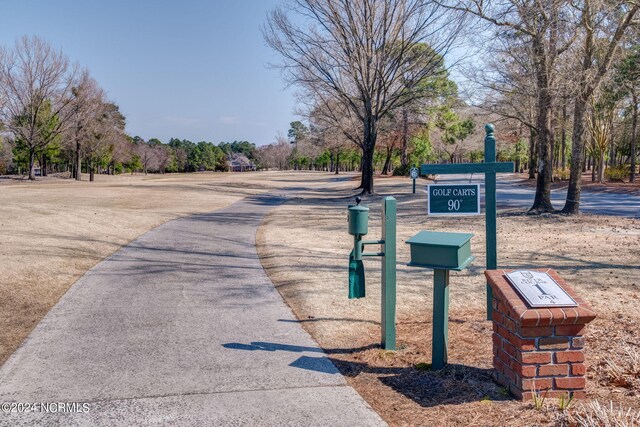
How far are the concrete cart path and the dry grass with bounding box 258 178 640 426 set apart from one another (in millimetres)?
342

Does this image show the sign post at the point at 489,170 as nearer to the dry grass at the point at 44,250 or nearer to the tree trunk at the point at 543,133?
the dry grass at the point at 44,250

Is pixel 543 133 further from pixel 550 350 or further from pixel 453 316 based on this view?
pixel 550 350

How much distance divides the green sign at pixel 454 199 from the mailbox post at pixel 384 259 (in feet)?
1.46

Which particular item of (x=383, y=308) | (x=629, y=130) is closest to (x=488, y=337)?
(x=383, y=308)

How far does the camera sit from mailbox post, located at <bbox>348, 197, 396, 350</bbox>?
4711mm

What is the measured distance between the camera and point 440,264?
4301 millimetres

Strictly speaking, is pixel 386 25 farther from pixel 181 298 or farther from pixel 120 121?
pixel 120 121

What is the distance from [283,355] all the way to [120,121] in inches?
2476

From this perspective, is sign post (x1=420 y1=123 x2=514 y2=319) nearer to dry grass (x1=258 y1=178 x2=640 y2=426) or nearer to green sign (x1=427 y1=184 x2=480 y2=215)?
green sign (x1=427 y1=184 x2=480 y2=215)

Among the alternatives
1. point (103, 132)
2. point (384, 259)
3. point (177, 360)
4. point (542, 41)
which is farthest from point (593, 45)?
point (103, 132)

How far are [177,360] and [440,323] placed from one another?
2.45 metres

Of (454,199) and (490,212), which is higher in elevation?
(454,199)

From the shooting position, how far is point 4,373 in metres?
4.29

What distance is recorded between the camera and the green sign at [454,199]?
4863 millimetres
